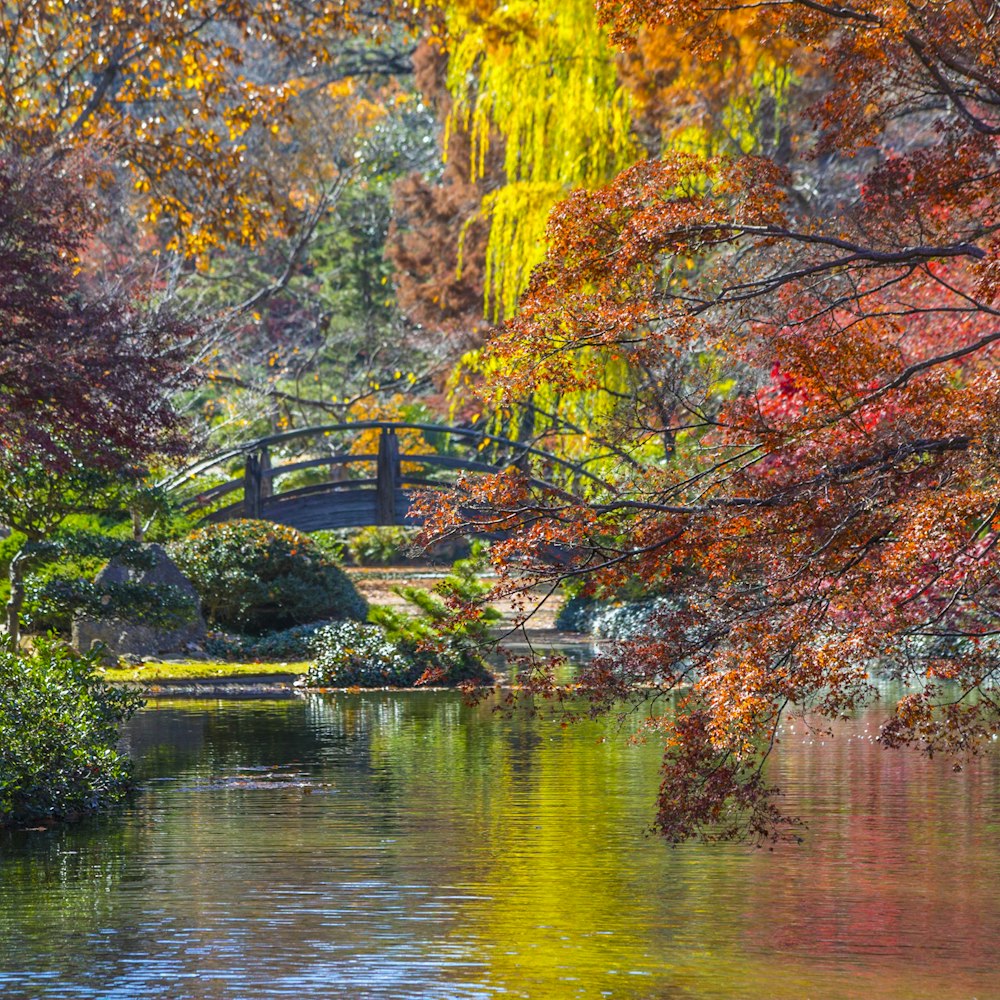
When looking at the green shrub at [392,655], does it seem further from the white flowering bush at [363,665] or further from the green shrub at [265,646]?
the green shrub at [265,646]

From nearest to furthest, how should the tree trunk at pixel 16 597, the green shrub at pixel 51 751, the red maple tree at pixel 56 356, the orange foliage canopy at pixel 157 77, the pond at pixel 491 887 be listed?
the pond at pixel 491 887 → the green shrub at pixel 51 751 → the red maple tree at pixel 56 356 → the tree trunk at pixel 16 597 → the orange foliage canopy at pixel 157 77

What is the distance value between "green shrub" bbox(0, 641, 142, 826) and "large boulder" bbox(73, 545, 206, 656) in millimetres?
7877

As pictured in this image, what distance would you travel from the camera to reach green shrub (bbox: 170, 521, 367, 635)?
21.5 meters

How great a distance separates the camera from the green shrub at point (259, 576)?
Result: 21.5 meters

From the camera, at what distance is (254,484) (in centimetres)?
2586

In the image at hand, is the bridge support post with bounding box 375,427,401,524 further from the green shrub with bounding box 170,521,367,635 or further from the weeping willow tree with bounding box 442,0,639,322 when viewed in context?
the weeping willow tree with bounding box 442,0,639,322

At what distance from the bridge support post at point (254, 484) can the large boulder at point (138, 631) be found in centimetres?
526

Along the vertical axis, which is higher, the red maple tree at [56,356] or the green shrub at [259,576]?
the red maple tree at [56,356]

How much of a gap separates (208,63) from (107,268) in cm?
648

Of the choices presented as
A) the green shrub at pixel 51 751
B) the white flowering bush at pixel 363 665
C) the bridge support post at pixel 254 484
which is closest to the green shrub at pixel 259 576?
the white flowering bush at pixel 363 665

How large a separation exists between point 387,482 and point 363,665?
7.94 m

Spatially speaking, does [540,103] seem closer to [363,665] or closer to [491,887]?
[363,665]

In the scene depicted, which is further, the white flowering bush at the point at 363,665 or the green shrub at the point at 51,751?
the white flowering bush at the point at 363,665

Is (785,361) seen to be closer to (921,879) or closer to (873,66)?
(873,66)
